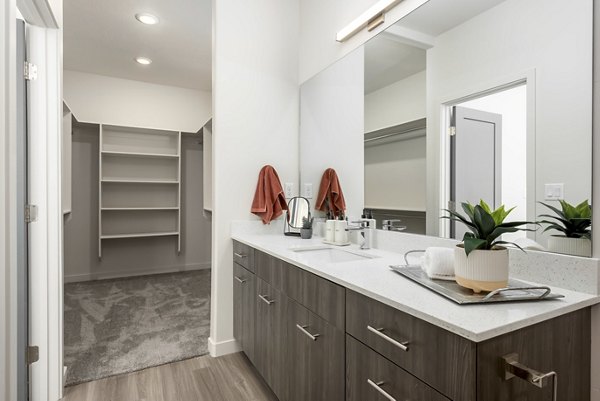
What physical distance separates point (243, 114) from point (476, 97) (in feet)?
5.04

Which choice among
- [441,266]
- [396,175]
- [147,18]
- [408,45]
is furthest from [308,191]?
[147,18]

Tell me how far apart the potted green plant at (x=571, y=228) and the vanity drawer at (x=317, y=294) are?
0.73 m

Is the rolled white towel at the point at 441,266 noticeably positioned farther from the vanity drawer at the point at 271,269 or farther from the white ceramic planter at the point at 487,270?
the vanity drawer at the point at 271,269

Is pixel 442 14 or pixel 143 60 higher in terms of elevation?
pixel 143 60

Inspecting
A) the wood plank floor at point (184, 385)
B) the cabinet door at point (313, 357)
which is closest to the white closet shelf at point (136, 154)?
the wood plank floor at point (184, 385)

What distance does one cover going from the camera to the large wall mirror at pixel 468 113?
3.42 feet

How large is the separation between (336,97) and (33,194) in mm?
1849

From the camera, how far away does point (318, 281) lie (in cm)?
125

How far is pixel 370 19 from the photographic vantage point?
1822mm

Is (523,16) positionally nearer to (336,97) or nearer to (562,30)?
(562,30)

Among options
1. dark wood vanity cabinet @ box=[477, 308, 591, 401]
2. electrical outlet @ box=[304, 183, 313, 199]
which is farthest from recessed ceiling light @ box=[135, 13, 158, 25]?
dark wood vanity cabinet @ box=[477, 308, 591, 401]

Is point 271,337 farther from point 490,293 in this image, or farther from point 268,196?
point 490,293

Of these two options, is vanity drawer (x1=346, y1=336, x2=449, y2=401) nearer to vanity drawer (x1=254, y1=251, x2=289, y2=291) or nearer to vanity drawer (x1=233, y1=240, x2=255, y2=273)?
vanity drawer (x1=254, y1=251, x2=289, y2=291)

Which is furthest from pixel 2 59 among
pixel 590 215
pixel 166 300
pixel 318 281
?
pixel 166 300
